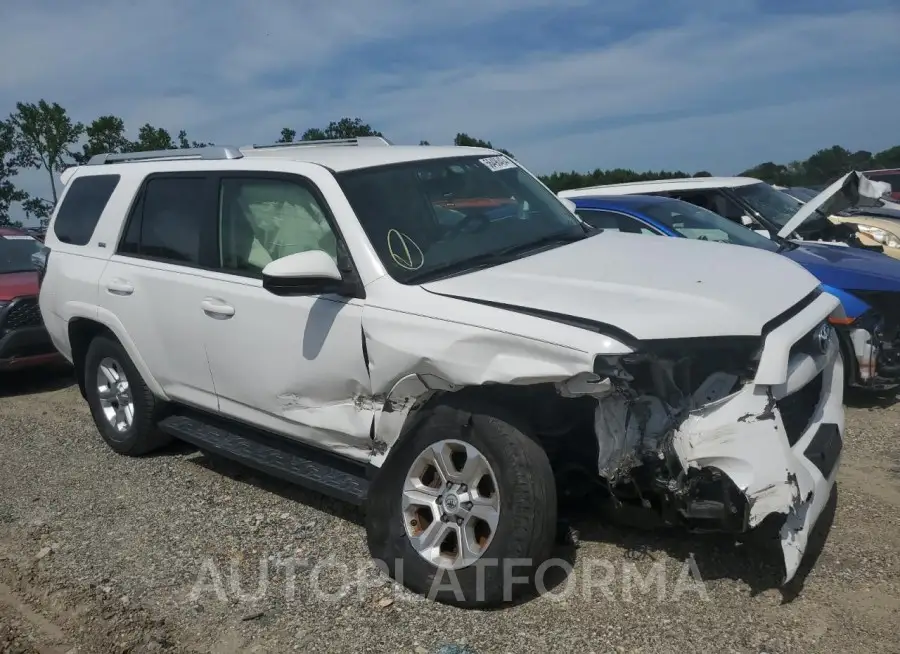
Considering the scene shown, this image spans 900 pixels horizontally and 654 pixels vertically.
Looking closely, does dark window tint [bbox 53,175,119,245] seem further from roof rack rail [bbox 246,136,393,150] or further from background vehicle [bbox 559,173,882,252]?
background vehicle [bbox 559,173,882,252]

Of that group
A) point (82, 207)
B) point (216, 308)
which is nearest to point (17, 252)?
point (82, 207)

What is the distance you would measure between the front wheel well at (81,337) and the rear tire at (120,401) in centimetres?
7

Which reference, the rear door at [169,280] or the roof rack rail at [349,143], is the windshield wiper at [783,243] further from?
the rear door at [169,280]

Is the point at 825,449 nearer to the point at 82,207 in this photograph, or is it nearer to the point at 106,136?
the point at 82,207

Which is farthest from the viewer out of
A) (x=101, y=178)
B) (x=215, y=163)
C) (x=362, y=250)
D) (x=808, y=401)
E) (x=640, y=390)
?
(x=101, y=178)

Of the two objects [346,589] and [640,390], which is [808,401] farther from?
[346,589]

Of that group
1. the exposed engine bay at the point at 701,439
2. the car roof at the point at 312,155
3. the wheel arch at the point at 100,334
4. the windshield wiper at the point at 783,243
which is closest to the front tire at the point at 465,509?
the exposed engine bay at the point at 701,439

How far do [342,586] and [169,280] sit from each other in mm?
2127

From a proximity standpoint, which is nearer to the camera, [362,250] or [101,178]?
[362,250]

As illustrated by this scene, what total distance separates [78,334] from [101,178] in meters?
1.10

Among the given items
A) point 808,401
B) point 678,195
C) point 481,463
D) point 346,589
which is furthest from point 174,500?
point 678,195

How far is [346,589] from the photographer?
3.70 metres

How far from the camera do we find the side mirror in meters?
3.62

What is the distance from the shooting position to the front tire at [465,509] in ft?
10.7
